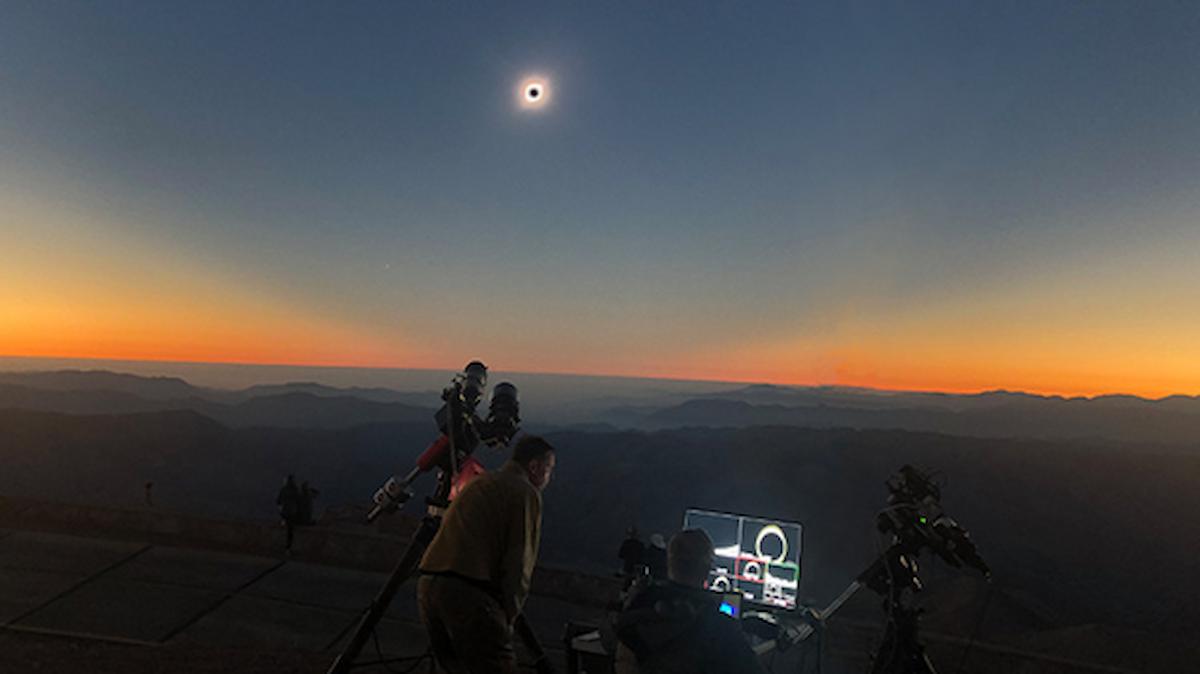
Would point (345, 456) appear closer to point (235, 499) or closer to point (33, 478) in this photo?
point (235, 499)

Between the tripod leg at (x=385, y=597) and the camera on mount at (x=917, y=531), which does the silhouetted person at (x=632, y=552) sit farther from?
the camera on mount at (x=917, y=531)

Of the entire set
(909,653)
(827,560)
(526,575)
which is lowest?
(827,560)

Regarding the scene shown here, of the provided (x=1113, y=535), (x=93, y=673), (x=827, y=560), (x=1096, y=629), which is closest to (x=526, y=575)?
(x=93, y=673)

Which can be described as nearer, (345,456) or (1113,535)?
(1113,535)

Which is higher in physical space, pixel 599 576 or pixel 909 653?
pixel 909 653

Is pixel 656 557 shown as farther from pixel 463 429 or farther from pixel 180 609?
pixel 180 609

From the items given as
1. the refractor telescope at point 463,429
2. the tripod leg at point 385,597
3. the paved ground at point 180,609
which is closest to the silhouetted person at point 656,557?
the refractor telescope at point 463,429

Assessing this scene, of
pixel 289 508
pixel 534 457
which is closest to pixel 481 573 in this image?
pixel 534 457
